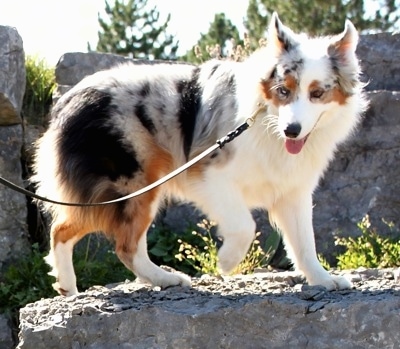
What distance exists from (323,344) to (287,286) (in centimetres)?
79

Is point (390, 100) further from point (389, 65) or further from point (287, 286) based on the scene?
point (287, 286)

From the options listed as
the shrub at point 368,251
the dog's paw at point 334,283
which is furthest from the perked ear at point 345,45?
the shrub at point 368,251

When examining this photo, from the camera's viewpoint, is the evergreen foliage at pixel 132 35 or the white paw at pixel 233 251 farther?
the evergreen foliage at pixel 132 35


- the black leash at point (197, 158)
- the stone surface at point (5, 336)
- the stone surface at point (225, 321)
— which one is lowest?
the stone surface at point (5, 336)

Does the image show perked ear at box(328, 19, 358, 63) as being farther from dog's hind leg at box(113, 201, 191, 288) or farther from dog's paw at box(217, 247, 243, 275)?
dog's hind leg at box(113, 201, 191, 288)

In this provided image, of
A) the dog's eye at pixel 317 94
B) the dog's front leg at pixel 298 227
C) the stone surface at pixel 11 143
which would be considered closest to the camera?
the dog's eye at pixel 317 94

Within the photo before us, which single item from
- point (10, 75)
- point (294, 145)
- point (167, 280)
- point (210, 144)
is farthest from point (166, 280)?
point (10, 75)

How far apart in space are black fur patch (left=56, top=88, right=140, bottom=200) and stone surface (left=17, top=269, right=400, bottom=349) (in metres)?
0.76

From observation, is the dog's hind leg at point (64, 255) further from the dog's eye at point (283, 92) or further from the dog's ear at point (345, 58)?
the dog's ear at point (345, 58)

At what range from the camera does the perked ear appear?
16.6 feet

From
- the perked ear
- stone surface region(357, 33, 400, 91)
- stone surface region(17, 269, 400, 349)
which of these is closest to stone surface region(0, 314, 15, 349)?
stone surface region(17, 269, 400, 349)

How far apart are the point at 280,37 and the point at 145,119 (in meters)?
0.97

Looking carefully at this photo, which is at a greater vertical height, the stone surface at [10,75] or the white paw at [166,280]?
the stone surface at [10,75]

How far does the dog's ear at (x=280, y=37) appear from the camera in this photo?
5086 mm
